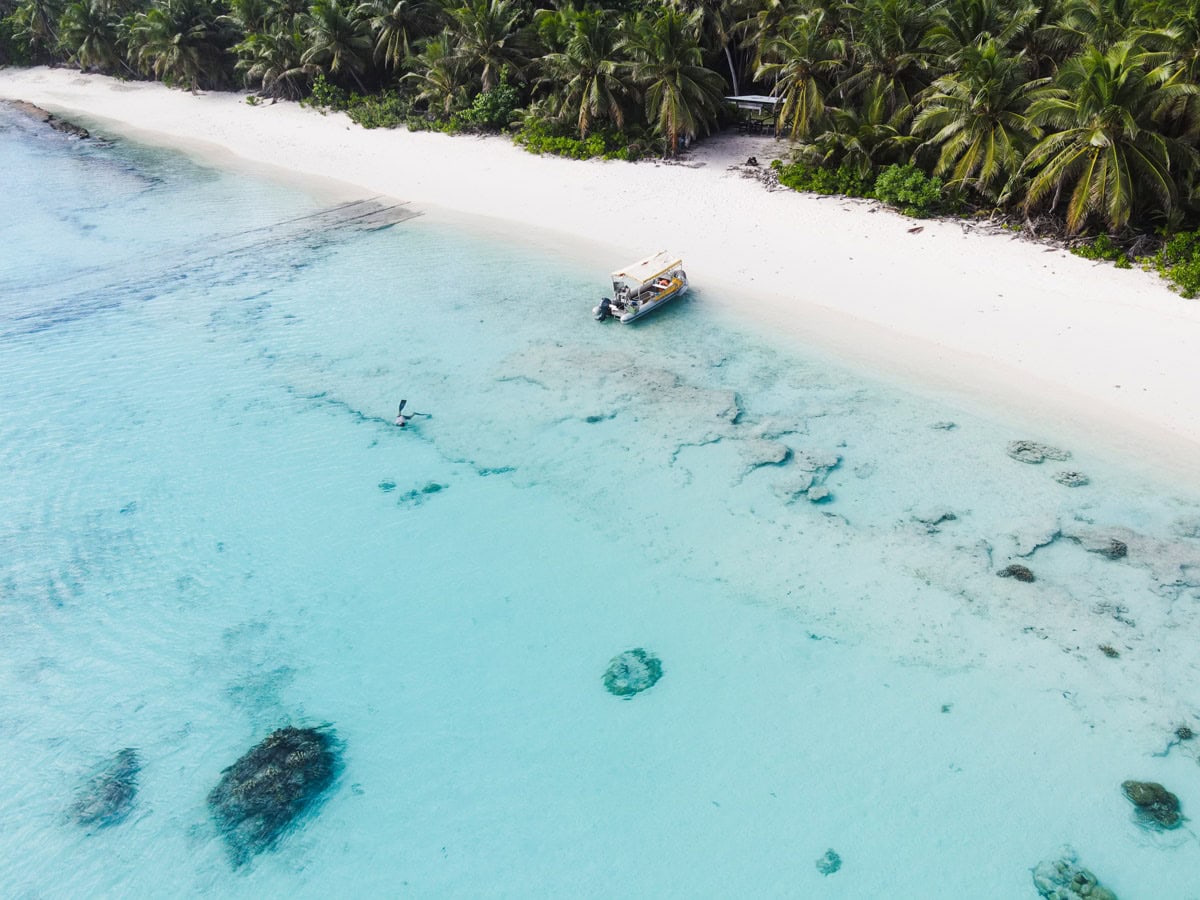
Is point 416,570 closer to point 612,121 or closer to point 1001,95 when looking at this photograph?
point 1001,95

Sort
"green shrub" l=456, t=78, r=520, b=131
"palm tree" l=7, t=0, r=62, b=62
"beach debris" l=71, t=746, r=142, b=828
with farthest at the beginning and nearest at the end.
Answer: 1. "palm tree" l=7, t=0, r=62, b=62
2. "green shrub" l=456, t=78, r=520, b=131
3. "beach debris" l=71, t=746, r=142, b=828

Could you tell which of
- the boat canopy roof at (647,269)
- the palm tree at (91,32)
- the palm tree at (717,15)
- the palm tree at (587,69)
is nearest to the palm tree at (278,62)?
the palm tree at (91,32)

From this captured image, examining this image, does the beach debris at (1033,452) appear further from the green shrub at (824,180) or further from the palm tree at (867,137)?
the palm tree at (867,137)

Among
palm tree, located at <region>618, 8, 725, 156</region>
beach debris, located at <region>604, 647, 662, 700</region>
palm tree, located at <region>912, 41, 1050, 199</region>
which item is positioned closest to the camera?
beach debris, located at <region>604, 647, 662, 700</region>

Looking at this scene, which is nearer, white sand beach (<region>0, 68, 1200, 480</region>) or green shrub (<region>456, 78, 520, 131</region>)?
white sand beach (<region>0, 68, 1200, 480</region>)

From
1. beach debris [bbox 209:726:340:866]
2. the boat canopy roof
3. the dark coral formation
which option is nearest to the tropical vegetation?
the boat canopy roof

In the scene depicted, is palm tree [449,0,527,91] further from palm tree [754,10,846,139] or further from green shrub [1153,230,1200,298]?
green shrub [1153,230,1200,298]

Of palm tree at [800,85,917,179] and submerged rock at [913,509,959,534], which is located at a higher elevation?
palm tree at [800,85,917,179]
